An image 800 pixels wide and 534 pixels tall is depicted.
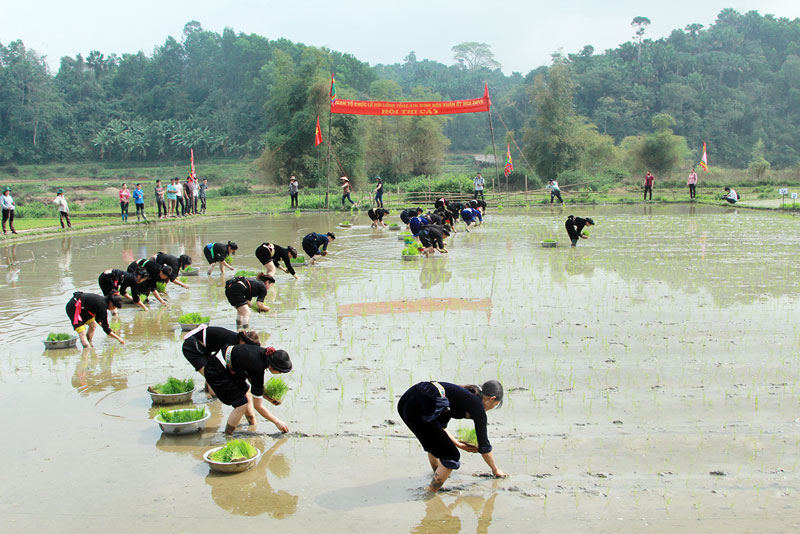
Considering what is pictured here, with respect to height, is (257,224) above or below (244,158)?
below

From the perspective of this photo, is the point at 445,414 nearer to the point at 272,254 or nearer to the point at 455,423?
the point at 455,423

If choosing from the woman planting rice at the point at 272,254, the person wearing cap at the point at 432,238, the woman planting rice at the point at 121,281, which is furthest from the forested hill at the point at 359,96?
the woman planting rice at the point at 121,281

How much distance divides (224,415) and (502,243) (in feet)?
43.2

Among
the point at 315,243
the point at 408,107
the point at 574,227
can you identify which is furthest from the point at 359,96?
the point at 315,243

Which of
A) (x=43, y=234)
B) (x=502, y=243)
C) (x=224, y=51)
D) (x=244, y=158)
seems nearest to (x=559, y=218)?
(x=502, y=243)

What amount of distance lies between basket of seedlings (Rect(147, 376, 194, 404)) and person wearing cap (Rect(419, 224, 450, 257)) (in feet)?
33.0

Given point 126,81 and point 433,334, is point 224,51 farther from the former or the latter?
point 433,334

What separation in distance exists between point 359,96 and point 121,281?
195 feet

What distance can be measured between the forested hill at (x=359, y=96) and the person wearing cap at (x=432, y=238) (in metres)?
42.3

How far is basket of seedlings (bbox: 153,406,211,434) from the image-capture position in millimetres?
6559

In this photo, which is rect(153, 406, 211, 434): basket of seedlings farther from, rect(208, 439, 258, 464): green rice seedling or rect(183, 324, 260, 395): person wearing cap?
rect(208, 439, 258, 464): green rice seedling

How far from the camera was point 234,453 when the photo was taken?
581 cm

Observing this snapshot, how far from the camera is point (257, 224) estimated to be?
1053 inches

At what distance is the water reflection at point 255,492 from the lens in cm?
526
